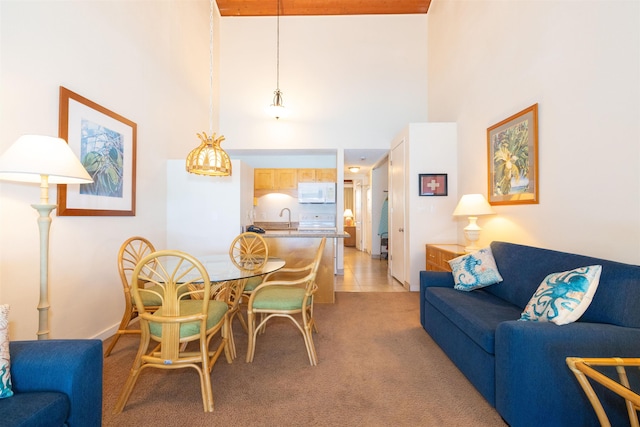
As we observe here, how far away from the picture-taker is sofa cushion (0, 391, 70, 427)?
2.96 ft

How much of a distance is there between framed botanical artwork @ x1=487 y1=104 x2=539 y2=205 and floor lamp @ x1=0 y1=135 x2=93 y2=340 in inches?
137

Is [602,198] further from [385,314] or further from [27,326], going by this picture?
[27,326]

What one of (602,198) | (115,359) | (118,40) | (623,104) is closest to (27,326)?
(115,359)

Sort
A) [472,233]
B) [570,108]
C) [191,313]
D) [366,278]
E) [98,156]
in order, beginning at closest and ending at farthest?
[191,313] < [570,108] < [98,156] < [472,233] < [366,278]

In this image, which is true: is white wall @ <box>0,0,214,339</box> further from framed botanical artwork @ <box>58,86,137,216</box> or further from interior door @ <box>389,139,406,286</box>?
interior door @ <box>389,139,406,286</box>

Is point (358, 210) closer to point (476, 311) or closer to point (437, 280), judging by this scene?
point (437, 280)

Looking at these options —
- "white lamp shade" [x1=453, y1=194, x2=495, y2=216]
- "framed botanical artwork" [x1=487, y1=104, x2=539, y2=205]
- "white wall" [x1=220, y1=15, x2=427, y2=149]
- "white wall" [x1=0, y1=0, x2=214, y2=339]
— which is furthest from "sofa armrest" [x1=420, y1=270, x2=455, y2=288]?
"white wall" [x1=220, y1=15, x2=427, y2=149]

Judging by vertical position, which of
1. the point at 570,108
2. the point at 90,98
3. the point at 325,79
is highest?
the point at 325,79

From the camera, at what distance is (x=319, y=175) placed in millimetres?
5949

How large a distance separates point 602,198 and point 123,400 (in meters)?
3.30

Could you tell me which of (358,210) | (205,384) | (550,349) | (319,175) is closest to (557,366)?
(550,349)

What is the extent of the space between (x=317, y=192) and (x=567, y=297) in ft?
15.3

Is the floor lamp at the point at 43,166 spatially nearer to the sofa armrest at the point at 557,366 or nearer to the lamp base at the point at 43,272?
the lamp base at the point at 43,272

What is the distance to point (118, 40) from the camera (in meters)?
2.65
